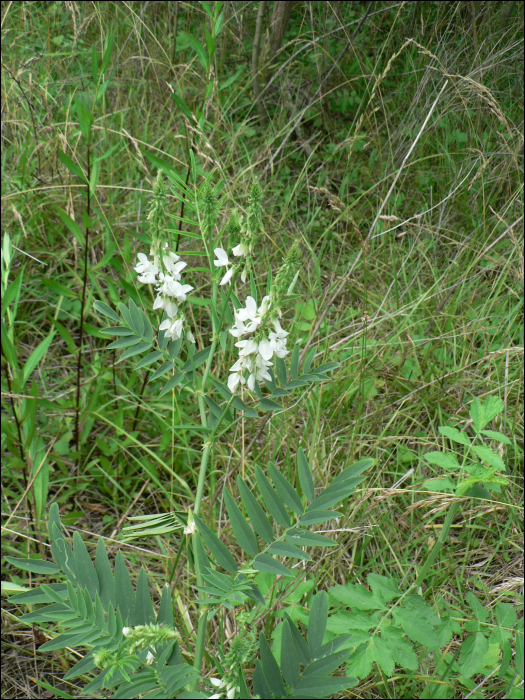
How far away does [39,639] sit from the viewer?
1435 mm

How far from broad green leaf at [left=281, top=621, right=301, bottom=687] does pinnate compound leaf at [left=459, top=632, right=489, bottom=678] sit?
57 cm

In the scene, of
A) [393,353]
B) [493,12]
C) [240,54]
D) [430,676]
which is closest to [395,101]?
[493,12]

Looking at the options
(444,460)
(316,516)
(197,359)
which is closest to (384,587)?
(444,460)

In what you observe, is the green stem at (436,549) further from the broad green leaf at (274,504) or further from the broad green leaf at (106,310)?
the broad green leaf at (106,310)

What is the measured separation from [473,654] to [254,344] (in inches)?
33.4

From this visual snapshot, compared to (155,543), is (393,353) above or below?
above

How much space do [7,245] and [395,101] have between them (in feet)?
7.69

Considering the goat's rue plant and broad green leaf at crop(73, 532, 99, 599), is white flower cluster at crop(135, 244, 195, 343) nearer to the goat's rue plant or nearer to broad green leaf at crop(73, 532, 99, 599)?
the goat's rue plant

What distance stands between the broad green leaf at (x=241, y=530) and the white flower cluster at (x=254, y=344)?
0.75 ft

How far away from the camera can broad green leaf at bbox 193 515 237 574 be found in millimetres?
862

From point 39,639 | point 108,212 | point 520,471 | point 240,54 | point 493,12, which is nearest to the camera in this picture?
point 39,639

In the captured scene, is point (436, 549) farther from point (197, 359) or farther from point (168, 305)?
point (168, 305)

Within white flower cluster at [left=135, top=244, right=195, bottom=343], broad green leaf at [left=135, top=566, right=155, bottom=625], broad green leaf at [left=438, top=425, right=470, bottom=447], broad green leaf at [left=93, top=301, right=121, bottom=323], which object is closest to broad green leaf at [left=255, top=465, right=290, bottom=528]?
broad green leaf at [left=135, top=566, right=155, bottom=625]

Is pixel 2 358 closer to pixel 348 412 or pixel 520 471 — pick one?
pixel 348 412
